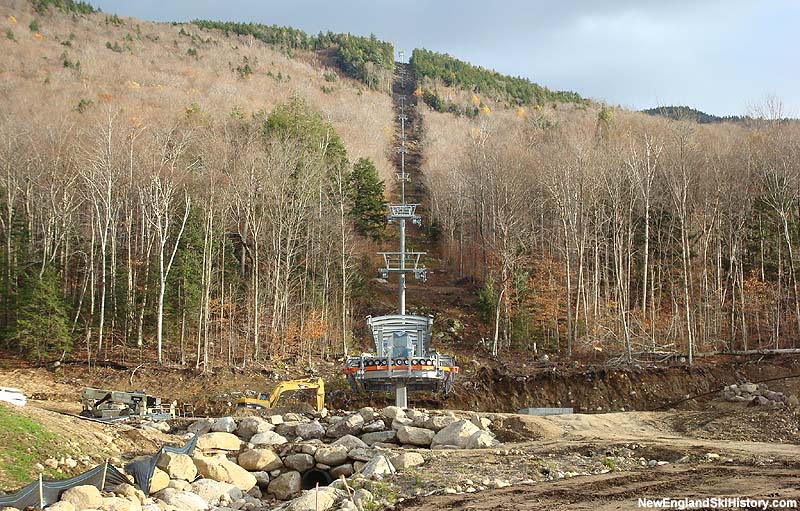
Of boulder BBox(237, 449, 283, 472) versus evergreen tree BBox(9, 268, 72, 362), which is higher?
evergreen tree BBox(9, 268, 72, 362)

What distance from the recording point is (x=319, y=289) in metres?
40.1

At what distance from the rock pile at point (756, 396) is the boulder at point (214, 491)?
18.1 m

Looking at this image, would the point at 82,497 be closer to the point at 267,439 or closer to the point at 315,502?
the point at 315,502

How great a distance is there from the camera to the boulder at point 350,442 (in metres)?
20.5

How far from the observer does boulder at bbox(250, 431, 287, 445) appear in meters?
21.4

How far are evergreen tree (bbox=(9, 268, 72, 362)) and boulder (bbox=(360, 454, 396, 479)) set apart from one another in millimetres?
21215

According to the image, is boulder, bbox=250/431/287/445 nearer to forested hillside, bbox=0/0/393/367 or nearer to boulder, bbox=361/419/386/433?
boulder, bbox=361/419/386/433

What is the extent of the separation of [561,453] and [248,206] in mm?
23609

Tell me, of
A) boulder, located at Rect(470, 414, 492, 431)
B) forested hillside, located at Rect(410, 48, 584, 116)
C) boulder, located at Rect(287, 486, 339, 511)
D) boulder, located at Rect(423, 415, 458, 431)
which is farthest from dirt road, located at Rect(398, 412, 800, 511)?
forested hillside, located at Rect(410, 48, 584, 116)

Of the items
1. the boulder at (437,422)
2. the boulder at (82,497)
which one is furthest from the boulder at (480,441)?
the boulder at (82,497)

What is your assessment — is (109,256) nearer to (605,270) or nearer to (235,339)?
(235,339)

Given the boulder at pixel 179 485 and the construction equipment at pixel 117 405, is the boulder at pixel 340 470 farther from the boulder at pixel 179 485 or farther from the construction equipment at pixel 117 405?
the construction equipment at pixel 117 405

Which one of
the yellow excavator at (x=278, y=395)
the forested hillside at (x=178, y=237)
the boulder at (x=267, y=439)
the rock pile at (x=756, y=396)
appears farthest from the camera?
the forested hillside at (x=178, y=237)

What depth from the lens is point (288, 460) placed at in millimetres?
19531
